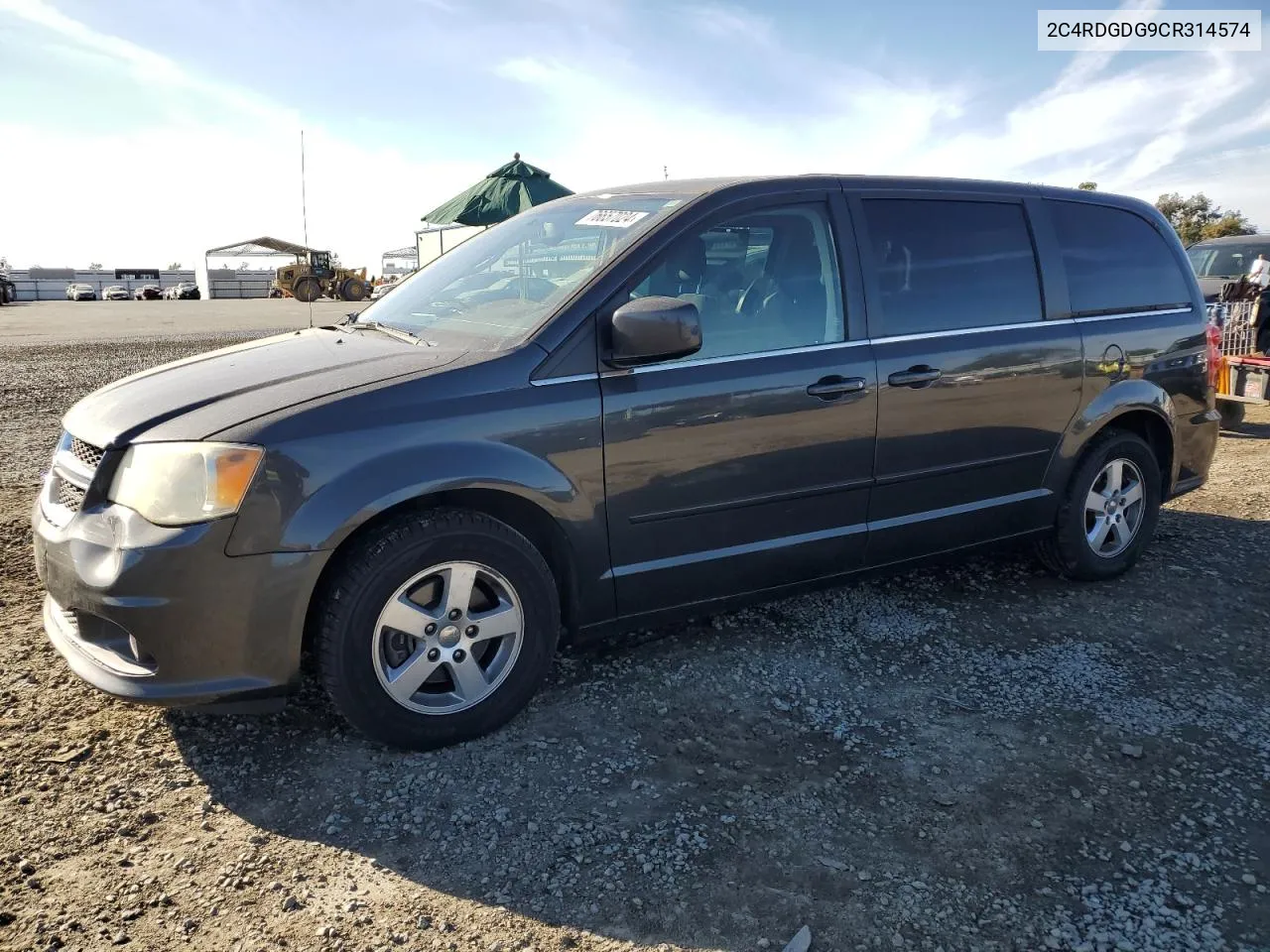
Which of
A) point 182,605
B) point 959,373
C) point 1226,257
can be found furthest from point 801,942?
point 1226,257

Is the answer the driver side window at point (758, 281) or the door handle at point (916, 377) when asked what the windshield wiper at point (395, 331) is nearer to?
the driver side window at point (758, 281)

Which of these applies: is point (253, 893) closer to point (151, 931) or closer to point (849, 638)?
point (151, 931)

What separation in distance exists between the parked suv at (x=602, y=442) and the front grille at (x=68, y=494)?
26 mm

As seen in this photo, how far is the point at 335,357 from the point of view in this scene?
3.19 metres

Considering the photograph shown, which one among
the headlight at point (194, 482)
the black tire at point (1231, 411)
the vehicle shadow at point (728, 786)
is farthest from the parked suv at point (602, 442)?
the black tire at point (1231, 411)

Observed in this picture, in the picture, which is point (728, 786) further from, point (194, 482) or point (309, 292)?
point (309, 292)

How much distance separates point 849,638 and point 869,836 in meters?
1.32

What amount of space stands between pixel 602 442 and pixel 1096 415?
250 cm

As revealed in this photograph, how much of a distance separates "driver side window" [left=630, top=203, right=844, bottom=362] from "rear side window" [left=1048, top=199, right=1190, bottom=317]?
141cm

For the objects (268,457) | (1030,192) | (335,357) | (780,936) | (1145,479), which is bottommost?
(780,936)

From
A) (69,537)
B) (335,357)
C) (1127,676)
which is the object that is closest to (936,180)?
(1127,676)

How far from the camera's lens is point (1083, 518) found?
14.3ft

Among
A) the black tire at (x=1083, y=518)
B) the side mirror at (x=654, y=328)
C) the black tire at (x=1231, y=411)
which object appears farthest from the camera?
the black tire at (x=1231, y=411)

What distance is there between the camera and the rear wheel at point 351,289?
136 feet
